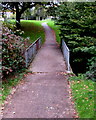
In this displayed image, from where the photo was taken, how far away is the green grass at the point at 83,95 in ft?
17.9

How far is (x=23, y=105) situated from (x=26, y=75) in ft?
11.7

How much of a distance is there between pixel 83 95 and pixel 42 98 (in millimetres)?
1519

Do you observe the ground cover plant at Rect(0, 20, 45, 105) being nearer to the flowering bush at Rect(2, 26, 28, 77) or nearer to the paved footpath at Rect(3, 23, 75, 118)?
the flowering bush at Rect(2, 26, 28, 77)

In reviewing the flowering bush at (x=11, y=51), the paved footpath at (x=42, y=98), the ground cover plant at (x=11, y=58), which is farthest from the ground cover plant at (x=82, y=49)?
the flowering bush at (x=11, y=51)

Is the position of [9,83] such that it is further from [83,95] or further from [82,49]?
[82,49]

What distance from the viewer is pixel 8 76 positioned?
30.7ft

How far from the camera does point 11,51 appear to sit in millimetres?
9523

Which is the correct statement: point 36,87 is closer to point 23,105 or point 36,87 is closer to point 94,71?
point 23,105

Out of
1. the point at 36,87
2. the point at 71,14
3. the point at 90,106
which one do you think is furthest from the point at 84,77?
the point at 71,14

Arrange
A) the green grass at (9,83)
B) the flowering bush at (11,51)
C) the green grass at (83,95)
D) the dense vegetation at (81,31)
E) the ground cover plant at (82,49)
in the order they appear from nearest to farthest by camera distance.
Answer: the green grass at (83,95)
the ground cover plant at (82,49)
the green grass at (9,83)
the flowering bush at (11,51)
the dense vegetation at (81,31)

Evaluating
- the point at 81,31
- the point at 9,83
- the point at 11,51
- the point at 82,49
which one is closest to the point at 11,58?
the point at 11,51

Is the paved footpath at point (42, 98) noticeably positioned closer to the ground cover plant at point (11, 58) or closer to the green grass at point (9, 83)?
the green grass at point (9, 83)

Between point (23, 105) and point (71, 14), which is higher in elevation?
point (71, 14)

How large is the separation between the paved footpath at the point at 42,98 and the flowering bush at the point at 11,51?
3.14 ft
